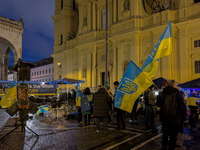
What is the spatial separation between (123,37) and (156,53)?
1677 centimetres

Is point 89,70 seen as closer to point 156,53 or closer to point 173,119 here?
point 156,53

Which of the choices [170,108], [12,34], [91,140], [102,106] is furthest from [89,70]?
[170,108]

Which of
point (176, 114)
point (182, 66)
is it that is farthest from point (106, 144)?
point (182, 66)

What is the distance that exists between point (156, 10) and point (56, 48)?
2132cm

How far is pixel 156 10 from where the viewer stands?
19.7 m

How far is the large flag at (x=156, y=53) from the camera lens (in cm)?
557

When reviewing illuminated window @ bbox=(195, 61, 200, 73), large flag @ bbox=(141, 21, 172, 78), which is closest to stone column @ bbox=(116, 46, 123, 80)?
illuminated window @ bbox=(195, 61, 200, 73)

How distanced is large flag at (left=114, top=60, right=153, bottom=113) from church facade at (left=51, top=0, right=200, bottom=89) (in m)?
14.0

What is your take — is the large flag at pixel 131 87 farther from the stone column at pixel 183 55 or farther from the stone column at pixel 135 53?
the stone column at pixel 135 53

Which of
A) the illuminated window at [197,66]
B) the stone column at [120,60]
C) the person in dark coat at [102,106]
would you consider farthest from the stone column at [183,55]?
the person in dark coat at [102,106]

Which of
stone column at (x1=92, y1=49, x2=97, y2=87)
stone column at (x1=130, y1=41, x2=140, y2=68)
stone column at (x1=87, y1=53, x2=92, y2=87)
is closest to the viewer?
stone column at (x1=130, y1=41, x2=140, y2=68)

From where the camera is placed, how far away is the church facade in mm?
17438

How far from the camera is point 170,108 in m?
4.51

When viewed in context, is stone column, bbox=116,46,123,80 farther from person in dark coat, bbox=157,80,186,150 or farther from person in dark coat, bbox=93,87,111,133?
person in dark coat, bbox=157,80,186,150
